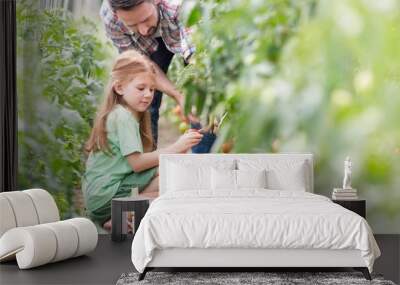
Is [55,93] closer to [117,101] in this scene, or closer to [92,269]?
[117,101]

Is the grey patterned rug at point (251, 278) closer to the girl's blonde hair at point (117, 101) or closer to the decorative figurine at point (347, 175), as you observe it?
the decorative figurine at point (347, 175)

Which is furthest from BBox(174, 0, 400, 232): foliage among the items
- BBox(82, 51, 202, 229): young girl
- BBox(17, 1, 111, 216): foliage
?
BBox(17, 1, 111, 216): foliage

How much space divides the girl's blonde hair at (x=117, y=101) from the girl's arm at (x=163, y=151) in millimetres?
88

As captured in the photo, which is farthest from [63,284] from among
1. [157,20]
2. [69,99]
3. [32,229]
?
[157,20]

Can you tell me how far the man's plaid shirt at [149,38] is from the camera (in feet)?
21.8

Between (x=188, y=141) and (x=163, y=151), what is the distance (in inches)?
11.4

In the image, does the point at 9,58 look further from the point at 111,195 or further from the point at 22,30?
the point at 111,195

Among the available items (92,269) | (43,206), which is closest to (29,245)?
(92,269)

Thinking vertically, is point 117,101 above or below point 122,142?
above

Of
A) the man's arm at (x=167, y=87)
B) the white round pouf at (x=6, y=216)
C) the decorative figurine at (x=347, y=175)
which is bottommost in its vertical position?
the white round pouf at (x=6, y=216)

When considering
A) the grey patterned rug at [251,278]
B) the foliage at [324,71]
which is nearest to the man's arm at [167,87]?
the grey patterned rug at [251,278]

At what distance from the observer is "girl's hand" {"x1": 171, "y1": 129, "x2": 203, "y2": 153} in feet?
21.7

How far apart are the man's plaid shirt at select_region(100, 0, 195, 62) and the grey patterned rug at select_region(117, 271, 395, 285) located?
115 inches

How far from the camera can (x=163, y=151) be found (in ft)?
21.8
